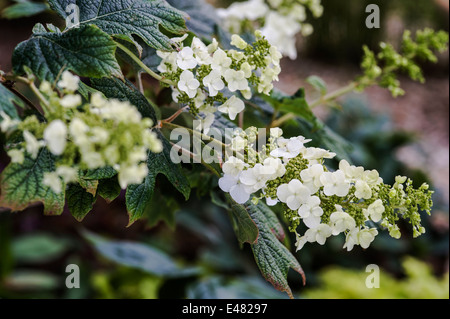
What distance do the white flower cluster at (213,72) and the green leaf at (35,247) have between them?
6.41ft

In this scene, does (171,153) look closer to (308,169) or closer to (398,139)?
(308,169)

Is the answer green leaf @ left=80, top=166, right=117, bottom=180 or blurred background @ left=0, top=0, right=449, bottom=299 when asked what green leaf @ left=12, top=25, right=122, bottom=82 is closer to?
green leaf @ left=80, top=166, right=117, bottom=180

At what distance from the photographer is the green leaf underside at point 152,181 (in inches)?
25.2

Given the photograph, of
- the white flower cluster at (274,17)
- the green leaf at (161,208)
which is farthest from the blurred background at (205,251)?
the white flower cluster at (274,17)

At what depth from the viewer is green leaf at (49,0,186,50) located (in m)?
0.64

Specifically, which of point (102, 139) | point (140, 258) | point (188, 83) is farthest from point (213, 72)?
point (140, 258)

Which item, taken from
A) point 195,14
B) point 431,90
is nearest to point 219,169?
point 195,14

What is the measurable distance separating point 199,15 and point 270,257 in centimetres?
65

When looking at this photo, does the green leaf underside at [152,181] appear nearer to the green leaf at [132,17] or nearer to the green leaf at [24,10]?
the green leaf at [132,17]

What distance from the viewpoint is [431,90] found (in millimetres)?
5148

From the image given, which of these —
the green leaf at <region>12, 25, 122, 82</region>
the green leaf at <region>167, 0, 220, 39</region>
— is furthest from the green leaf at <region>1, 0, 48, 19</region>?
the green leaf at <region>12, 25, 122, 82</region>

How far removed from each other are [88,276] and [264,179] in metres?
1.99

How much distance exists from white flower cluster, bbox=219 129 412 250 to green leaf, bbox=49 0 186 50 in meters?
0.21

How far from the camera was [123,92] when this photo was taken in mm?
657
